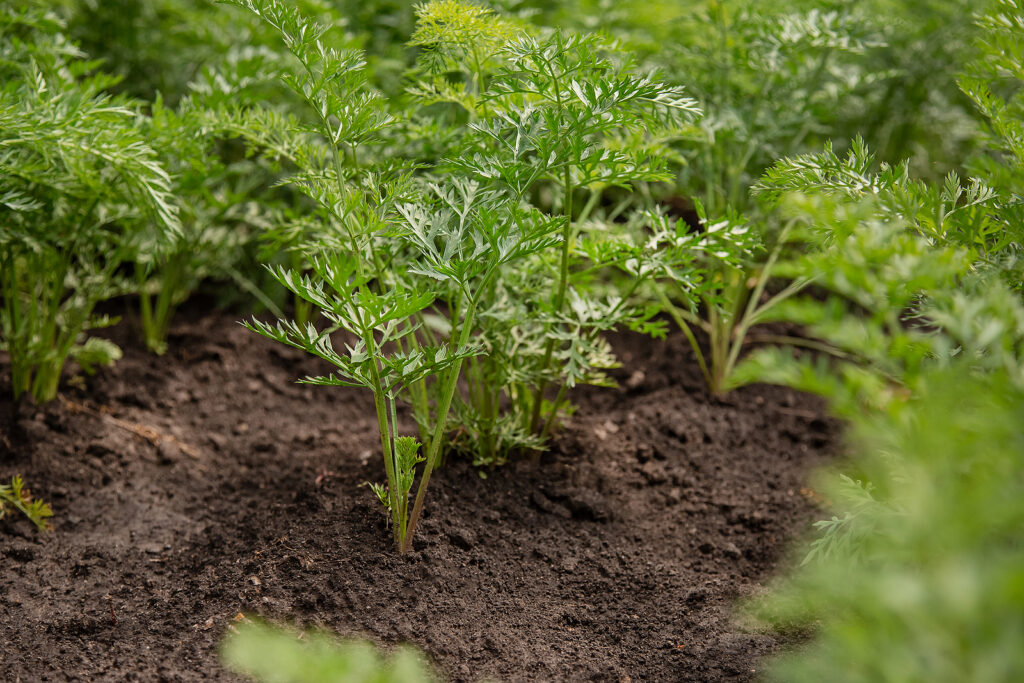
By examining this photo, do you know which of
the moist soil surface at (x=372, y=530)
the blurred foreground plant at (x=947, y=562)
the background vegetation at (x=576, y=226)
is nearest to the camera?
the blurred foreground plant at (x=947, y=562)

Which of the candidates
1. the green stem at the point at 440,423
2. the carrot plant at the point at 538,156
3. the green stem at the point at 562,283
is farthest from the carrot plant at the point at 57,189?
the green stem at the point at 562,283

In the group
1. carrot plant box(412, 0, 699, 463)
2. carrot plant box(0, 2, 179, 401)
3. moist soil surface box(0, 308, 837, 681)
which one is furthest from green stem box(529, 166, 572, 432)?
carrot plant box(0, 2, 179, 401)

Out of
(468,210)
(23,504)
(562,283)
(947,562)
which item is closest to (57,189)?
(23,504)

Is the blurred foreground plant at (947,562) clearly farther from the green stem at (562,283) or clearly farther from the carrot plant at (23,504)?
the carrot plant at (23,504)

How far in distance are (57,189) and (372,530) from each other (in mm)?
1292

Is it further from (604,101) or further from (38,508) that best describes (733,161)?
(38,508)

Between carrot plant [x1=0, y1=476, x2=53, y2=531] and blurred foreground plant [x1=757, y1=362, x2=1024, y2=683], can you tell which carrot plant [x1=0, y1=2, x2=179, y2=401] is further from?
blurred foreground plant [x1=757, y1=362, x2=1024, y2=683]

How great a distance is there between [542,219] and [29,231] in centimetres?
152

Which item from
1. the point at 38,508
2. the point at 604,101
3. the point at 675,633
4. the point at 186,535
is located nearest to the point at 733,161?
the point at 604,101

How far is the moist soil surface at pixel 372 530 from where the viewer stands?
1.72 meters

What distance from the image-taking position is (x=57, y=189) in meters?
2.16

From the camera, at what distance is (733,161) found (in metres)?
2.84

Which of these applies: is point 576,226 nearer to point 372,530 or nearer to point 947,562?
point 372,530

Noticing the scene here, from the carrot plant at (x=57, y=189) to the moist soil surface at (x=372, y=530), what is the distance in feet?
0.77
